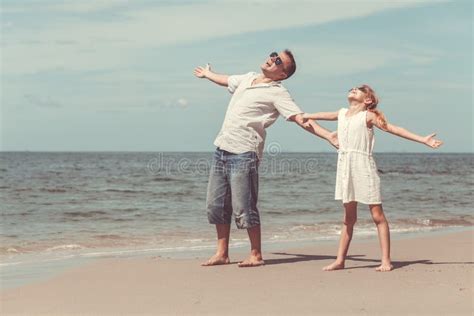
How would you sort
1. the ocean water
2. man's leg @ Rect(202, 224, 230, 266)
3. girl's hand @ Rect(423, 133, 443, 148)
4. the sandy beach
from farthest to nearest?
the ocean water → man's leg @ Rect(202, 224, 230, 266) → girl's hand @ Rect(423, 133, 443, 148) → the sandy beach

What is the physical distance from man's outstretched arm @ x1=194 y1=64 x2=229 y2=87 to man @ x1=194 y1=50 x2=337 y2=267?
192 mm

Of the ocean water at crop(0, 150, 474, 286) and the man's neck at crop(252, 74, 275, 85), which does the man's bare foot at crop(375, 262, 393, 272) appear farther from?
the man's neck at crop(252, 74, 275, 85)

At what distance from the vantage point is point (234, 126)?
600 centimetres

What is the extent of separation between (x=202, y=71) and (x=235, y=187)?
1.16 m

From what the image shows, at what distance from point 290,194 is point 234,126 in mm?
12787

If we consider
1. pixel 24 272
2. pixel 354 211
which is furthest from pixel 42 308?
pixel 354 211

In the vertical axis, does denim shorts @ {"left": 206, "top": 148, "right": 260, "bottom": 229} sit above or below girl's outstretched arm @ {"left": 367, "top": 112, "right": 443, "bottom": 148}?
below

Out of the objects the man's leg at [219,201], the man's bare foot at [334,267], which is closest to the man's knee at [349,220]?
the man's bare foot at [334,267]

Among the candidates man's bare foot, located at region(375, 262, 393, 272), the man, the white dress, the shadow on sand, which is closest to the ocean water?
the white dress

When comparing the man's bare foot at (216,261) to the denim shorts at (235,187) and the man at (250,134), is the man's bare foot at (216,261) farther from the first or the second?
the denim shorts at (235,187)

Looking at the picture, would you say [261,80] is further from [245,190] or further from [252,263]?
[252,263]

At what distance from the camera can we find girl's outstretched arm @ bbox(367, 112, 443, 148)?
5.43 m

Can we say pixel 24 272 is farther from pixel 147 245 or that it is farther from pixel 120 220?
pixel 120 220

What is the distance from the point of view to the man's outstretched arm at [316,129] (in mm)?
5805
